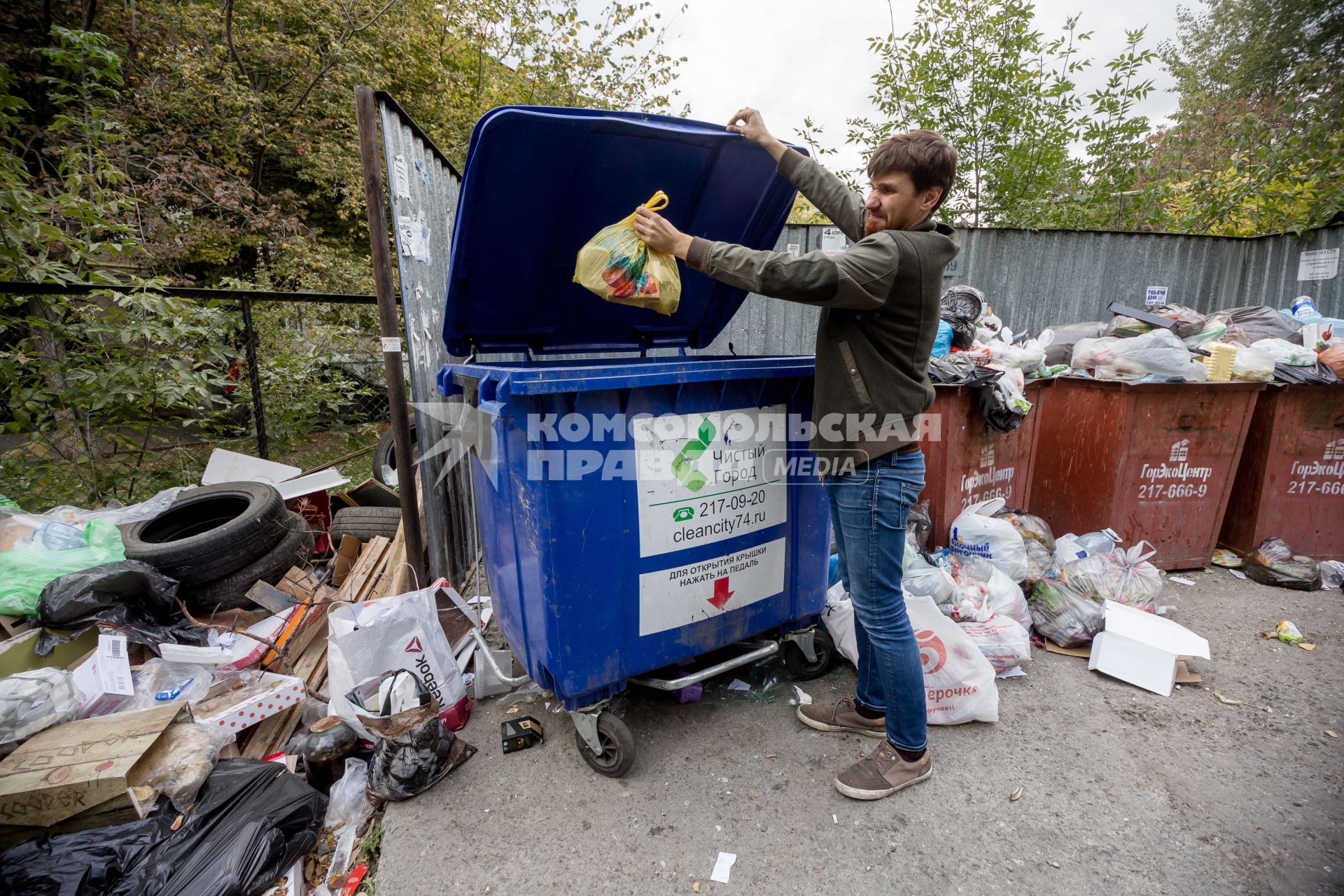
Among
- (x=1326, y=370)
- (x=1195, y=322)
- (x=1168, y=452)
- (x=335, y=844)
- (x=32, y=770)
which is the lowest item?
(x=335, y=844)

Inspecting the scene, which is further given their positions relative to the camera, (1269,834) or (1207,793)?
(1207,793)

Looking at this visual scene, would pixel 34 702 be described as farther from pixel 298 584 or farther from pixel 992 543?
pixel 992 543

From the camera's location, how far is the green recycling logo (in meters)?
1.90

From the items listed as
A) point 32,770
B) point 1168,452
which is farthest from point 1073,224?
point 32,770

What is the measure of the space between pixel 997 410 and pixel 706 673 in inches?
85.3

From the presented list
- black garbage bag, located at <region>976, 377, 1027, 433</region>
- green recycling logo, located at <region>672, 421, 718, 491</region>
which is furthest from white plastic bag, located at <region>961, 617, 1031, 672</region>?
green recycling logo, located at <region>672, 421, 718, 491</region>

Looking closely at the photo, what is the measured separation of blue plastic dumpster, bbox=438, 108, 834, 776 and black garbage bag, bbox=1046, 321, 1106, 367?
2.75 m

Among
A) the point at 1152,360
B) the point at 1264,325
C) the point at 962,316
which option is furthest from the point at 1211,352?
the point at 962,316

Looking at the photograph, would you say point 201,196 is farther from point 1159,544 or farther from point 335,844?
point 1159,544

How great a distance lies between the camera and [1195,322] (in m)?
3.87

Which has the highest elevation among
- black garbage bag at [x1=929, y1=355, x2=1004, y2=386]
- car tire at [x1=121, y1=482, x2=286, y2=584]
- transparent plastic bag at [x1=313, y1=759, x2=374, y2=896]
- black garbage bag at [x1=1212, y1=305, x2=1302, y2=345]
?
black garbage bag at [x1=1212, y1=305, x2=1302, y2=345]

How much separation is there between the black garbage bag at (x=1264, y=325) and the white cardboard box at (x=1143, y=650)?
2460 mm

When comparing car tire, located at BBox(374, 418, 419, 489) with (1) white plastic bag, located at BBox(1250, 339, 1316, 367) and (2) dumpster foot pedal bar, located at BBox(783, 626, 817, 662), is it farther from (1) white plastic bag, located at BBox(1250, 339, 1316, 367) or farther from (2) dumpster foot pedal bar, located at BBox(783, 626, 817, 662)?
(1) white plastic bag, located at BBox(1250, 339, 1316, 367)

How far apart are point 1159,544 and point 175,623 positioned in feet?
17.3
